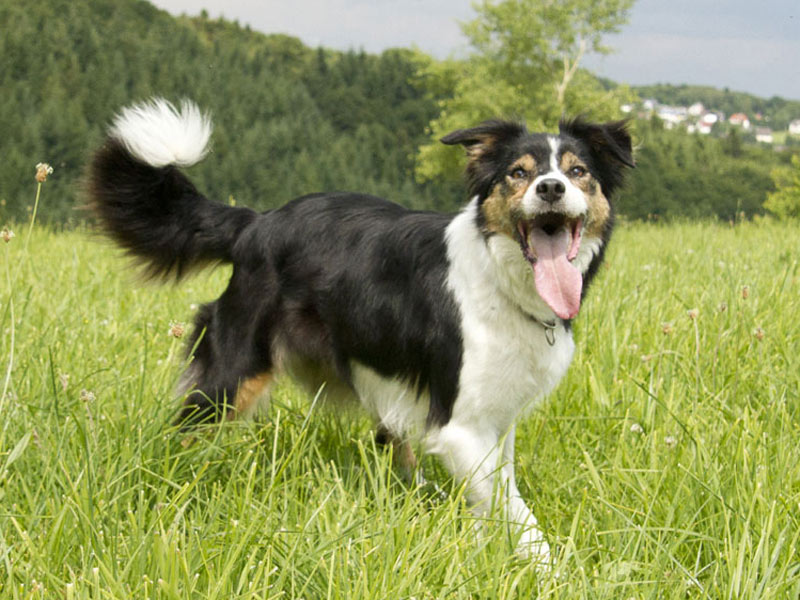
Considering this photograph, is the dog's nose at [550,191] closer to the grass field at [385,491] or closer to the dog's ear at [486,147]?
the dog's ear at [486,147]

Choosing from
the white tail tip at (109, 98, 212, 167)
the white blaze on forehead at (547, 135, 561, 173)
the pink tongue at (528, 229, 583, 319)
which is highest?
the white blaze on forehead at (547, 135, 561, 173)

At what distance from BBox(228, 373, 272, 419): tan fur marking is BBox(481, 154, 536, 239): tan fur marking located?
1181 millimetres

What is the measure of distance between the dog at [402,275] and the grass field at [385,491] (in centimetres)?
21

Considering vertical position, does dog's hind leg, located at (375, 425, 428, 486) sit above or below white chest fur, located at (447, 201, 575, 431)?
below

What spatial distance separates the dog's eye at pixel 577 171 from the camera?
3041 mm

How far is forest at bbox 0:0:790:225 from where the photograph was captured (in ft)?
154

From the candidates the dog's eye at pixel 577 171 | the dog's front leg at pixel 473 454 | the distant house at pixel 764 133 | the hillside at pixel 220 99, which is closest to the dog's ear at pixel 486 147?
the dog's eye at pixel 577 171

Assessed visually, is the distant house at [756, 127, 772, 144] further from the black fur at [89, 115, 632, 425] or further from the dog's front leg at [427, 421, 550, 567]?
the dog's front leg at [427, 421, 550, 567]

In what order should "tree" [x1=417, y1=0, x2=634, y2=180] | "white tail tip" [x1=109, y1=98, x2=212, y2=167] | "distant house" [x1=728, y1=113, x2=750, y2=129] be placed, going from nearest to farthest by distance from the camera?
"white tail tip" [x1=109, y1=98, x2=212, y2=167], "tree" [x1=417, y1=0, x2=634, y2=180], "distant house" [x1=728, y1=113, x2=750, y2=129]

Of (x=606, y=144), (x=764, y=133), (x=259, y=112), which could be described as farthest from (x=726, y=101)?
(x=606, y=144)

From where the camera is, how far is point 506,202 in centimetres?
296

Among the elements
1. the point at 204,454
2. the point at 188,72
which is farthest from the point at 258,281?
the point at 188,72

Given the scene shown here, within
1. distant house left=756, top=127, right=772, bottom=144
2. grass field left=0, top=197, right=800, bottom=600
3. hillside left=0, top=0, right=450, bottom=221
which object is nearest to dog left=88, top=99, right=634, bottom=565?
grass field left=0, top=197, right=800, bottom=600

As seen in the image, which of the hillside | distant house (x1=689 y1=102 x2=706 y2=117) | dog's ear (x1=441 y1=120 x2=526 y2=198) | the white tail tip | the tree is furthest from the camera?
distant house (x1=689 y1=102 x2=706 y2=117)
